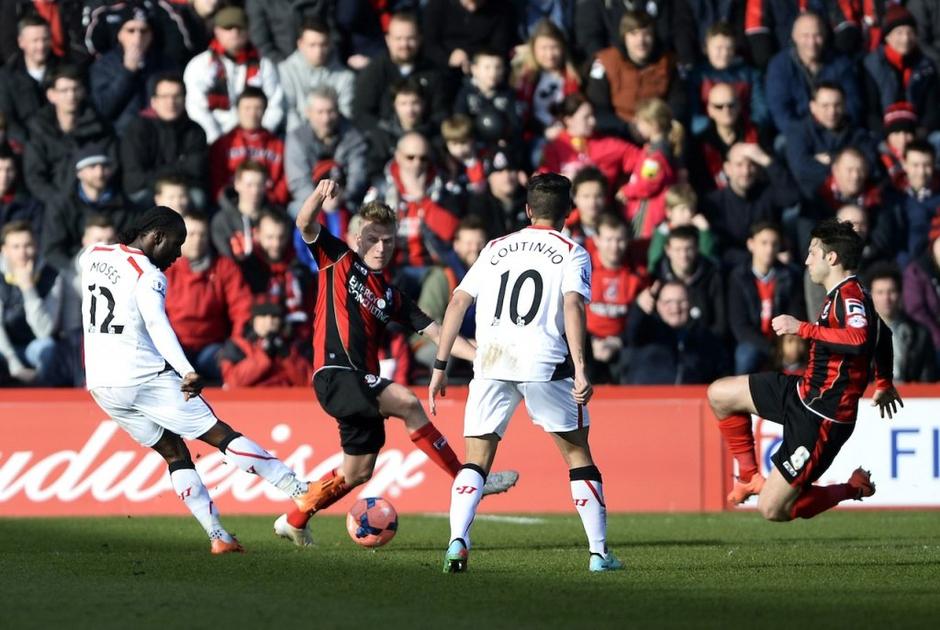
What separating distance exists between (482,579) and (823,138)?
364 inches

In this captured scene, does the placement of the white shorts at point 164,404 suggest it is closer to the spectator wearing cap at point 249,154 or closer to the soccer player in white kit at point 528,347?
the soccer player in white kit at point 528,347

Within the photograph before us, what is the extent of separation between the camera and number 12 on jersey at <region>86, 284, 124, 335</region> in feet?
32.4

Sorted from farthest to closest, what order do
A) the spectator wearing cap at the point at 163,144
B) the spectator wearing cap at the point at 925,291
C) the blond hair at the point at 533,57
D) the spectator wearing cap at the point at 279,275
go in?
the blond hair at the point at 533,57
the spectator wearing cap at the point at 163,144
the spectator wearing cap at the point at 925,291
the spectator wearing cap at the point at 279,275

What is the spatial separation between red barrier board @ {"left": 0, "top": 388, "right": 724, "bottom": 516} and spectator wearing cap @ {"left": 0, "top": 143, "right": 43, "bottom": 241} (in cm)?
229

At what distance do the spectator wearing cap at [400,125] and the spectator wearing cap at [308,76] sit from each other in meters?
0.58

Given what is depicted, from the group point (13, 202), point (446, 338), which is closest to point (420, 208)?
point (13, 202)

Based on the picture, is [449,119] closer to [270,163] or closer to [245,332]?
[270,163]

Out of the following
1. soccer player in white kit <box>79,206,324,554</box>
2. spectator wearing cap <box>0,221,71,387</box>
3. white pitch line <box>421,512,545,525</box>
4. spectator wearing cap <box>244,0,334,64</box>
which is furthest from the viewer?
spectator wearing cap <box>244,0,334,64</box>

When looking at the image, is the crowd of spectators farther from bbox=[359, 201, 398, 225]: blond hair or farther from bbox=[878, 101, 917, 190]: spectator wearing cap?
bbox=[359, 201, 398, 225]: blond hair

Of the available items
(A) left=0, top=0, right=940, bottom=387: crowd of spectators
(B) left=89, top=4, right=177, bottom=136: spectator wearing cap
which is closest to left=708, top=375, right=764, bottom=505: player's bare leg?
(A) left=0, top=0, right=940, bottom=387: crowd of spectators

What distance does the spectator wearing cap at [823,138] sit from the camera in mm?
16438

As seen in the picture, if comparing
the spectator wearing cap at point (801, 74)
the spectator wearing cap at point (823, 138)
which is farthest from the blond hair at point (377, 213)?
the spectator wearing cap at point (801, 74)

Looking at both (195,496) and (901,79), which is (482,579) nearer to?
(195,496)

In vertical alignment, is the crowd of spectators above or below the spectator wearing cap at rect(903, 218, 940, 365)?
above
